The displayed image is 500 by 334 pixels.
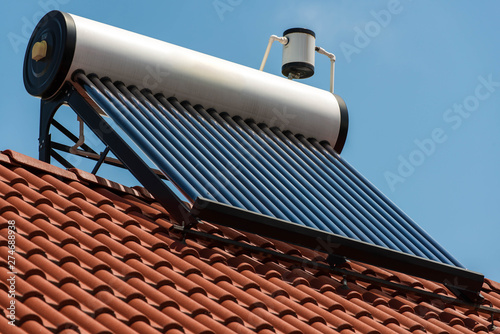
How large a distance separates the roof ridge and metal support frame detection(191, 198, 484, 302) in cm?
110

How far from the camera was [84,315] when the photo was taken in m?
4.59

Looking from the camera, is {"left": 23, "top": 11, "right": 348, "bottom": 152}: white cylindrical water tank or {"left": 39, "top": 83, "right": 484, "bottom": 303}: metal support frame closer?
{"left": 39, "top": 83, "right": 484, "bottom": 303}: metal support frame

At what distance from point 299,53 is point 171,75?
248cm

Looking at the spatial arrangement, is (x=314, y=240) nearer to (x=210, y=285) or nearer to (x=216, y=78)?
(x=210, y=285)

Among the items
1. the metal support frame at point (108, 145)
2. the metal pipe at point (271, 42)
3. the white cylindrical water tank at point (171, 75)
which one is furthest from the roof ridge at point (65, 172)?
the metal pipe at point (271, 42)

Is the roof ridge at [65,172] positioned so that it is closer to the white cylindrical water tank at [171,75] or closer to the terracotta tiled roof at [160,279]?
the terracotta tiled roof at [160,279]

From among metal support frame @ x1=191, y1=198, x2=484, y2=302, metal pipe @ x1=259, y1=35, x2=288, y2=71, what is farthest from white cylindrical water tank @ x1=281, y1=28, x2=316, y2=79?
metal support frame @ x1=191, y1=198, x2=484, y2=302

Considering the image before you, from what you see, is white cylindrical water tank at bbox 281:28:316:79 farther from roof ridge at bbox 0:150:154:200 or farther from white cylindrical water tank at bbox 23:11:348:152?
roof ridge at bbox 0:150:154:200

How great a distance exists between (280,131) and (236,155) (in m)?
1.31

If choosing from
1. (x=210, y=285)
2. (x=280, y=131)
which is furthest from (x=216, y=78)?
(x=210, y=285)

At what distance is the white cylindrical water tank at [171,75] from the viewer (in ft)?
24.7

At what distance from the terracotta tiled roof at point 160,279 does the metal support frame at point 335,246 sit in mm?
217

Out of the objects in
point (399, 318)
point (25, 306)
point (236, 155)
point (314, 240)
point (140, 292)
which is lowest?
point (25, 306)

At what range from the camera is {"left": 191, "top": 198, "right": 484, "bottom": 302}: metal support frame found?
6.05m
